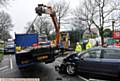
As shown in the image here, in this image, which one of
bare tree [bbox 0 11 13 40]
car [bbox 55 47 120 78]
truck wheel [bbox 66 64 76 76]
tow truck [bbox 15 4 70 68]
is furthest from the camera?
bare tree [bbox 0 11 13 40]

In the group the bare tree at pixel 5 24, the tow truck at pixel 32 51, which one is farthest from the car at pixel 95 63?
the bare tree at pixel 5 24

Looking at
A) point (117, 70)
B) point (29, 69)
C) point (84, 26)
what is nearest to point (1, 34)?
point (84, 26)

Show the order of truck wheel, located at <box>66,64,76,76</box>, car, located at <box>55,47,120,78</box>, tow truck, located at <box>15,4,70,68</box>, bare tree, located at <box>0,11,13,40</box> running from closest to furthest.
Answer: car, located at <box>55,47,120,78</box>, truck wheel, located at <box>66,64,76,76</box>, tow truck, located at <box>15,4,70,68</box>, bare tree, located at <box>0,11,13,40</box>

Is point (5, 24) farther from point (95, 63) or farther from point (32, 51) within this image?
point (95, 63)

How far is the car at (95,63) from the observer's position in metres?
11.5

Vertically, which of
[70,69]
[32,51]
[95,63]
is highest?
[32,51]

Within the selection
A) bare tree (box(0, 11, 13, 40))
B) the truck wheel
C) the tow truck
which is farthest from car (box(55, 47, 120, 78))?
bare tree (box(0, 11, 13, 40))

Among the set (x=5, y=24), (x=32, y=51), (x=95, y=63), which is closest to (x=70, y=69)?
(x=95, y=63)

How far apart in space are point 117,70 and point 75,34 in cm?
2723

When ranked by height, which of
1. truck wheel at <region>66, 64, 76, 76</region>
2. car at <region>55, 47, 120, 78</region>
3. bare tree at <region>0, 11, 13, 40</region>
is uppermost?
bare tree at <region>0, 11, 13, 40</region>

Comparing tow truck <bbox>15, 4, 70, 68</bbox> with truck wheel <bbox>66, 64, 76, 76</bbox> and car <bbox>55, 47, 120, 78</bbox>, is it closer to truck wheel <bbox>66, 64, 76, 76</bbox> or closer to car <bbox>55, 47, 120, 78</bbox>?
car <bbox>55, 47, 120, 78</bbox>

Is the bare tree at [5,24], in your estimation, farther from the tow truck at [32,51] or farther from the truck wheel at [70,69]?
the truck wheel at [70,69]

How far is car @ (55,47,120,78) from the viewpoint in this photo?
11.5 m

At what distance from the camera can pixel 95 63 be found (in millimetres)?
12148
